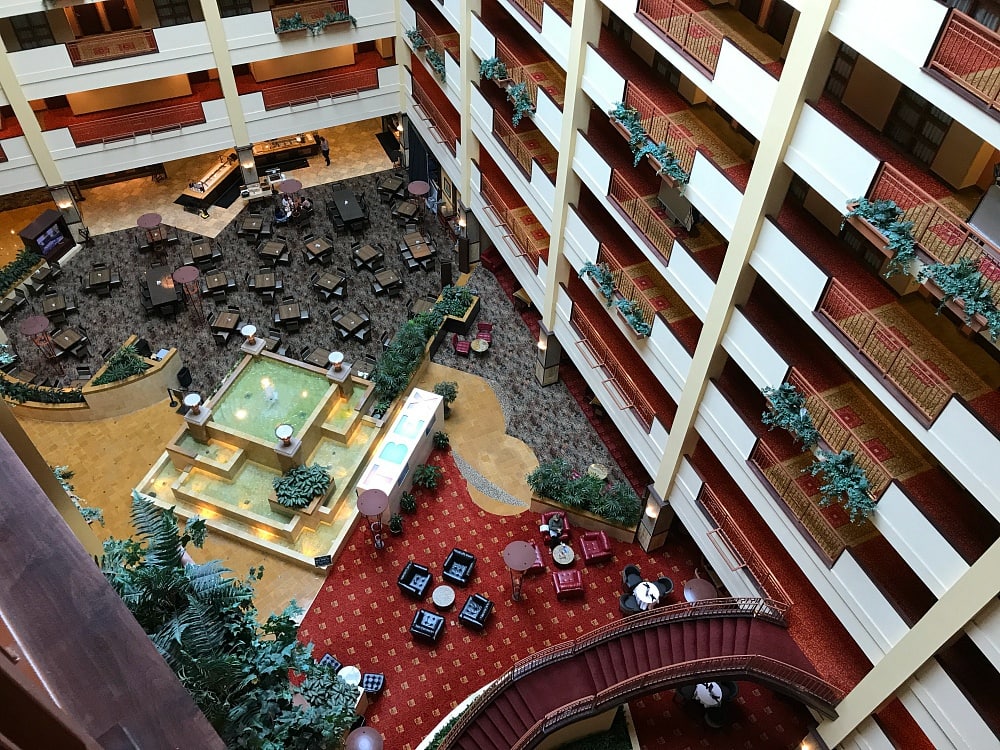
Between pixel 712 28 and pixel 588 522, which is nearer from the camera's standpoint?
pixel 712 28

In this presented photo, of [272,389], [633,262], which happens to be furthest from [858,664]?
[272,389]

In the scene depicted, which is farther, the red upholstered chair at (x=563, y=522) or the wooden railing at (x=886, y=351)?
the red upholstered chair at (x=563, y=522)

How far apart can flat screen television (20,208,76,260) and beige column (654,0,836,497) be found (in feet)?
71.8

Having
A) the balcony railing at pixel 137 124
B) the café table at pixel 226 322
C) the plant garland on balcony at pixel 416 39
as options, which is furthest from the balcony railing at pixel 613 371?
the balcony railing at pixel 137 124

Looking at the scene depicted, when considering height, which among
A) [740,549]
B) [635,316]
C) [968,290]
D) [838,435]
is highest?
[968,290]

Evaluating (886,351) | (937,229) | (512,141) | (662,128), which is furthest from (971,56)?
(512,141)

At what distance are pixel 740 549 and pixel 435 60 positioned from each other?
17201 mm

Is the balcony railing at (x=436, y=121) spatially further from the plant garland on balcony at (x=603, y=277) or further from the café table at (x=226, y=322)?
the plant garland on balcony at (x=603, y=277)

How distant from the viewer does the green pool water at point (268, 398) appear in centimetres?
2212

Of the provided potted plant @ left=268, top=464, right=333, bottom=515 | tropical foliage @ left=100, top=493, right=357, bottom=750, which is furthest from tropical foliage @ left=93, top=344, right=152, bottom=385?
tropical foliage @ left=100, top=493, right=357, bottom=750

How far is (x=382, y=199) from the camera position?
30156mm

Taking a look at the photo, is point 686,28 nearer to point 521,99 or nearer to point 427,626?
point 521,99

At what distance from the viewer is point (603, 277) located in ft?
59.3

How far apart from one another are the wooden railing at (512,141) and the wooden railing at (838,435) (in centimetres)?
1025
